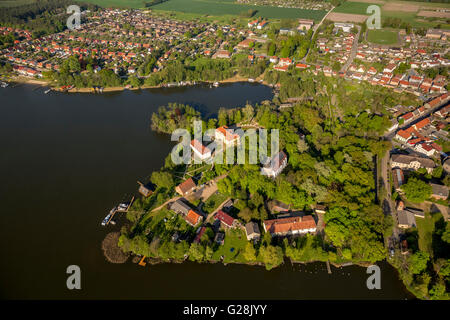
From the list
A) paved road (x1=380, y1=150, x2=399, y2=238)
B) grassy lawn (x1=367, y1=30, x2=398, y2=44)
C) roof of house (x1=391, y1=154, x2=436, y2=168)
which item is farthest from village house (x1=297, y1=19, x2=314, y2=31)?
roof of house (x1=391, y1=154, x2=436, y2=168)

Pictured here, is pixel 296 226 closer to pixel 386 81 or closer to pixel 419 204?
pixel 419 204

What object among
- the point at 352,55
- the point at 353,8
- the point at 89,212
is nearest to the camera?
the point at 89,212

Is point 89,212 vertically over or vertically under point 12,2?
under

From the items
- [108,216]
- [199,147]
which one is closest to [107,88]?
[199,147]

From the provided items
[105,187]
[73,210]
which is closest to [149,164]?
[105,187]

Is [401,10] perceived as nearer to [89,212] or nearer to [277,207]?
[277,207]

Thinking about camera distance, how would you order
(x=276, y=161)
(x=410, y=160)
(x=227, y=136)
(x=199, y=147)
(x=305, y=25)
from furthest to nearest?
(x=305, y=25) < (x=227, y=136) < (x=199, y=147) < (x=410, y=160) < (x=276, y=161)
